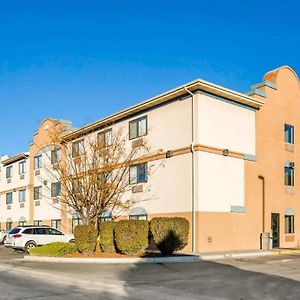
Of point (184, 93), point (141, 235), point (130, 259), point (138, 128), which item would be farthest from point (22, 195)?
point (130, 259)

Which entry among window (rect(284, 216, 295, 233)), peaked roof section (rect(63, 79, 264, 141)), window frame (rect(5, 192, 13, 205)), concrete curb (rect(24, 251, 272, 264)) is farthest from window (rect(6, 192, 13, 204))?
window (rect(284, 216, 295, 233))

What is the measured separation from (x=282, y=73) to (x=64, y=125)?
17476 mm

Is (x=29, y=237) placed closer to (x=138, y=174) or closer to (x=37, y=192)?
(x=138, y=174)

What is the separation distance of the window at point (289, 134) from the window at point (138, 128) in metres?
9.22

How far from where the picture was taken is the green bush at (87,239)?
2061cm

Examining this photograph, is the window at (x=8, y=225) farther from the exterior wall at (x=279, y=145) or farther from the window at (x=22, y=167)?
the exterior wall at (x=279, y=145)

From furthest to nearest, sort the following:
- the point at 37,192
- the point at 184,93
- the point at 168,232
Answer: the point at 37,192
the point at 184,93
the point at 168,232

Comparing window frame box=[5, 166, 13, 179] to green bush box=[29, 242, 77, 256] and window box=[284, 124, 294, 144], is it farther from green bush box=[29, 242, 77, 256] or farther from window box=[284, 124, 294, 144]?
window box=[284, 124, 294, 144]

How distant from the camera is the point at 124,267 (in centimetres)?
1777

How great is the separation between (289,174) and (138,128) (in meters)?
10.3

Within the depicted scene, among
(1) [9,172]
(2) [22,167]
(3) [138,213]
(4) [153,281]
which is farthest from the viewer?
(1) [9,172]

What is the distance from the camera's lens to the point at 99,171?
25172mm

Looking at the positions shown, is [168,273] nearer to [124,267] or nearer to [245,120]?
[124,267]

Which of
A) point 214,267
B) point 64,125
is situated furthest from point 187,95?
point 64,125
